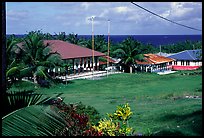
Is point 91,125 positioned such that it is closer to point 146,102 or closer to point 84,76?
point 146,102

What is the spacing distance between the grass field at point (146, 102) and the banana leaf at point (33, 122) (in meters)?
5.36

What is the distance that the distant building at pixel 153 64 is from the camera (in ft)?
143

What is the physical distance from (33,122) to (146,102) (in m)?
16.7

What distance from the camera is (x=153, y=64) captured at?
148 ft

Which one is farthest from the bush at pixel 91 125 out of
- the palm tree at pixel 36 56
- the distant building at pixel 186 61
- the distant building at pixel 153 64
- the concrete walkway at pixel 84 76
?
the distant building at pixel 186 61

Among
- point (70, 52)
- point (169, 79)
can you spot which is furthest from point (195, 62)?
point (70, 52)

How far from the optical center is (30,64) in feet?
90.1

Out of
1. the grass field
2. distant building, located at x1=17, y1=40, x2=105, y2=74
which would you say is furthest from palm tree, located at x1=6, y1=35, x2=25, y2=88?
distant building, located at x1=17, y1=40, x2=105, y2=74

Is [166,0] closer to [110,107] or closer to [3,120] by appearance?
[3,120]

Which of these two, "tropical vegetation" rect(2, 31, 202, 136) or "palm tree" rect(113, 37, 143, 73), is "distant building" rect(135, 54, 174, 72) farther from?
"palm tree" rect(113, 37, 143, 73)

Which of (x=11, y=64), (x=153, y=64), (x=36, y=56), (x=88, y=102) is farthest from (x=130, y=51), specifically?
(x=88, y=102)

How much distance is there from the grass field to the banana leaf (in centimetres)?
536

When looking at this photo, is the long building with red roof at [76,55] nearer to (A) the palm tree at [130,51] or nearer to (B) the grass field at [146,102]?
(A) the palm tree at [130,51]

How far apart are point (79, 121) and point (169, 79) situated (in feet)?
93.4
